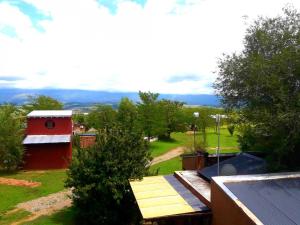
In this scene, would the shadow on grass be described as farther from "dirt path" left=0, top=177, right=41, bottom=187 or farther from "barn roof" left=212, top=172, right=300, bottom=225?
"barn roof" left=212, top=172, right=300, bottom=225

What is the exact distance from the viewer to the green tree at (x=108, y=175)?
17531mm

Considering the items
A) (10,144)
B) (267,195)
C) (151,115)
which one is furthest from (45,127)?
(267,195)

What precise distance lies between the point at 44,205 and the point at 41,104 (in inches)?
1349

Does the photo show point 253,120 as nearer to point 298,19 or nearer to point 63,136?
point 298,19

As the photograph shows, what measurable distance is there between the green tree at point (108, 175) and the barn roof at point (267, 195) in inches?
289

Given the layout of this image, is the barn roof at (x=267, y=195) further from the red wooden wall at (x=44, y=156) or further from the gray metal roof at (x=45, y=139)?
the red wooden wall at (x=44, y=156)

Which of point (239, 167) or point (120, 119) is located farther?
point (120, 119)

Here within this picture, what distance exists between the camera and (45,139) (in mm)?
35344

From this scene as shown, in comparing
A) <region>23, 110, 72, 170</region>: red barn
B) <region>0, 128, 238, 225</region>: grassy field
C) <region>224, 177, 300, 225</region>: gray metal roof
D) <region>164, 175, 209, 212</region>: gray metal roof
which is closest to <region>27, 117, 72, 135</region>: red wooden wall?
<region>23, 110, 72, 170</region>: red barn

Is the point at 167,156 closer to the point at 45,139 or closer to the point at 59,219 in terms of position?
the point at 45,139

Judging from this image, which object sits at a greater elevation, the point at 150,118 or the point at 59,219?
the point at 150,118

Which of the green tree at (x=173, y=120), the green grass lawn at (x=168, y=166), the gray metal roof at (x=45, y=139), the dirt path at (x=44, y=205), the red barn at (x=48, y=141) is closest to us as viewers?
the dirt path at (x=44, y=205)

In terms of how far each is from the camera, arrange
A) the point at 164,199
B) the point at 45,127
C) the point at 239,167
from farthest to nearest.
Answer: the point at 45,127 < the point at 239,167 < the point at 164,199

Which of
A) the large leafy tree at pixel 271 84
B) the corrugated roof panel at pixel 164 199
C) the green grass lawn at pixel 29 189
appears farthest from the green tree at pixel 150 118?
the corrugated roof panel at pixel 164 199
